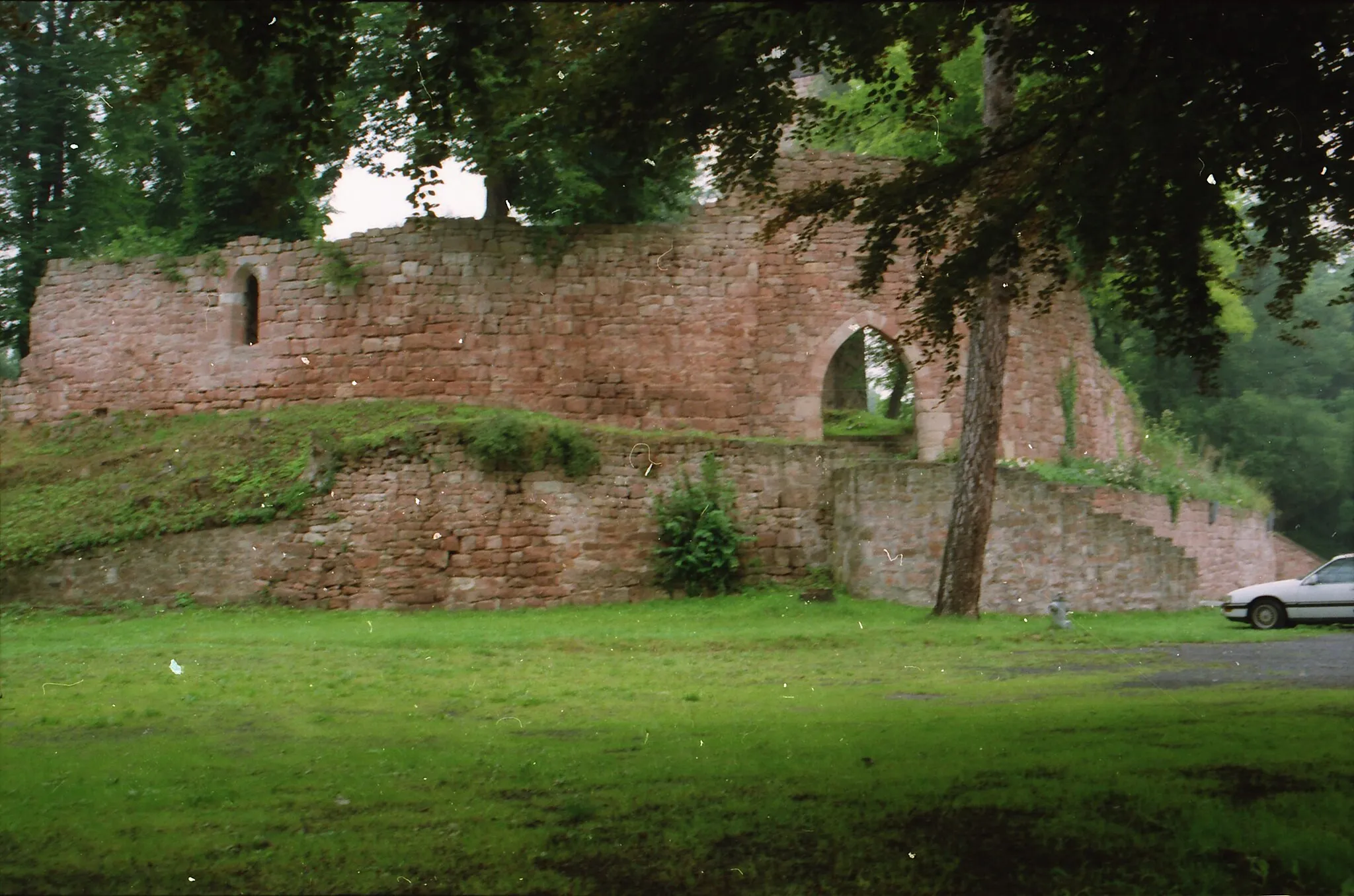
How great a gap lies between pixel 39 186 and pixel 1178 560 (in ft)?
68.0

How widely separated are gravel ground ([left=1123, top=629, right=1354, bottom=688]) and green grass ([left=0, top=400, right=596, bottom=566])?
30.2ft

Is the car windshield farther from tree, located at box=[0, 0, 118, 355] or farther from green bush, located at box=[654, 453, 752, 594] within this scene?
tree, located at box=[0, 0, 118, 355]

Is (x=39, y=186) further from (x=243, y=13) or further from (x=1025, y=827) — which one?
(x=1025, y=827)

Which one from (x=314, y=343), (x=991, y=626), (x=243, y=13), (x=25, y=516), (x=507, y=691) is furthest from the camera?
(x=314, y=343)

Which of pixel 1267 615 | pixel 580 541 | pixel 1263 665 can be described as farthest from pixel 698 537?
pixel 1263 665

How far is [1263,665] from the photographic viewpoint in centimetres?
1192

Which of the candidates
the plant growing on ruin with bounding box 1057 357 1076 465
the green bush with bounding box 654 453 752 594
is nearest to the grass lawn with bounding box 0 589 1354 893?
the green bush with bounding box 654 453 752 594

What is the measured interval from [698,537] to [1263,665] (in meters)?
8.55

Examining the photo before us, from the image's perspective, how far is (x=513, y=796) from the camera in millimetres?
6215

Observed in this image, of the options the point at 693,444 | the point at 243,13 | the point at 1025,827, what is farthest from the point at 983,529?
the point at 243,13

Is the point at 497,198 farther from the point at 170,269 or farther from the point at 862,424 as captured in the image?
the point at 862,424

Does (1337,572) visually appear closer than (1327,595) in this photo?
No

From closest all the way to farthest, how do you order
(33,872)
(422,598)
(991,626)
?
(33,872) < (991,626) < (422,598)

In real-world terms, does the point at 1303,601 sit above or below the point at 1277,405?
below
